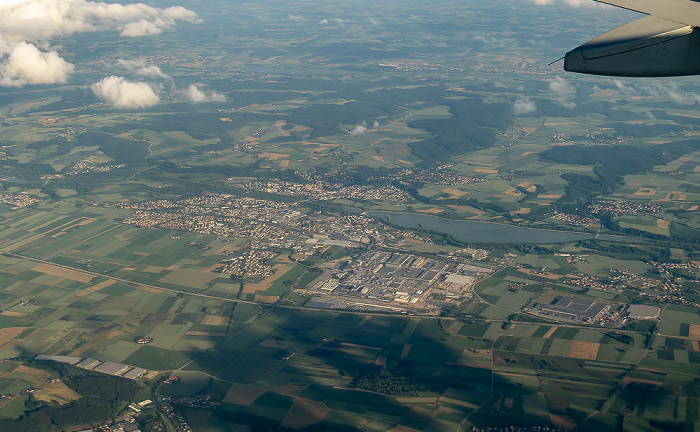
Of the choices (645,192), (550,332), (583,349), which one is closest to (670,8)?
(583,349)

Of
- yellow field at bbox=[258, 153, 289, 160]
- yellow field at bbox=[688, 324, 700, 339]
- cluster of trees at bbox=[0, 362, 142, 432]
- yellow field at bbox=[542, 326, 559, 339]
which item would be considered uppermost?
yellow field at bbox=[688, 324, 700, 339]

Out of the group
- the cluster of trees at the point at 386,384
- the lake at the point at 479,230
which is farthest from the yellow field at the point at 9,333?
the lake at the point at 479,230

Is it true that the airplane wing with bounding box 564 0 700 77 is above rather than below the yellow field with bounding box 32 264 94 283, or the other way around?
above

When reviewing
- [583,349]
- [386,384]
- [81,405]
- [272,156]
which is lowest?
[272,156]

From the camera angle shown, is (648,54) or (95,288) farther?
(95,288)

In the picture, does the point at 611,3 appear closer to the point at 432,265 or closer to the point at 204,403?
the point at 204,403

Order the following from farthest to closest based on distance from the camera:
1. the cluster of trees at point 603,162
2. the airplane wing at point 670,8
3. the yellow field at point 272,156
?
1. the yellow field at point 272,156
2. the cluster of trees at point 603,162
3. the airplane wing at point 670,8

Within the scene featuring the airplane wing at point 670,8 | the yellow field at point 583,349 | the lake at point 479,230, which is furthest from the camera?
the lake at point 479,230

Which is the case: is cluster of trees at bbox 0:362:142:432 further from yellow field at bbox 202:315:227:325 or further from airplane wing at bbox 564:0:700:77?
airplane wing at bbox 564:0:700:77

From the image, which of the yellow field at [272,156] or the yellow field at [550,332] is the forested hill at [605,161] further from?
the yellow field at [272,156]

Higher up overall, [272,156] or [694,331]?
[694,331]

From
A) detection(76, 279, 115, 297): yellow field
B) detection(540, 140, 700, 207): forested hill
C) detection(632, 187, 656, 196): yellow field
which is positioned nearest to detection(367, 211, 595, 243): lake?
detection(540, 140, 700, 207): forested hill

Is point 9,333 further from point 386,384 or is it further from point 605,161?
point 605,161
